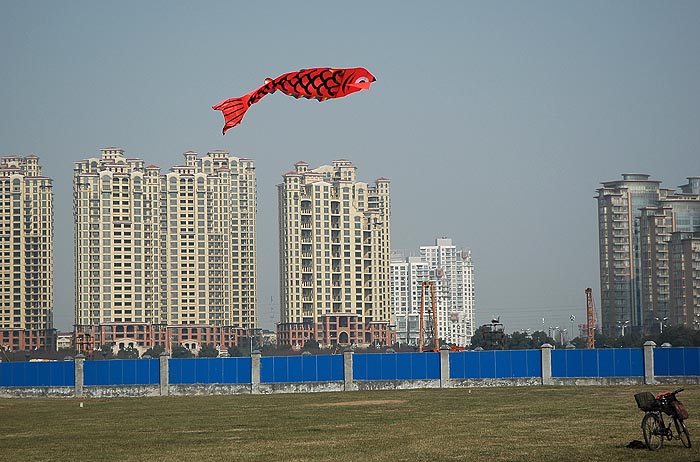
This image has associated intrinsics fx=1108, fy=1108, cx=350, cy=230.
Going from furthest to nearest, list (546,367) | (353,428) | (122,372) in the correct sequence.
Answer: (122,372), (546,367), (353,428)

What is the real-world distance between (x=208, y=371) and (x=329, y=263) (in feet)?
375

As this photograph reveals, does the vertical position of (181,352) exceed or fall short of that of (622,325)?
it falls short

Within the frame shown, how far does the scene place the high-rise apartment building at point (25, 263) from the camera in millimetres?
169125

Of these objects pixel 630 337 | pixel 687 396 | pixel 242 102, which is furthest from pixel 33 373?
pixel 630 337

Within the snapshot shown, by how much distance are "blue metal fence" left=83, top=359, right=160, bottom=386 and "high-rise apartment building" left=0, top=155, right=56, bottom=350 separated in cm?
11560

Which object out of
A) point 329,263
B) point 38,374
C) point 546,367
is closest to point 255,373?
point 38,374

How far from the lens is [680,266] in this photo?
176m

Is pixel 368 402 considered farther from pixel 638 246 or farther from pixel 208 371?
pixel 638 246

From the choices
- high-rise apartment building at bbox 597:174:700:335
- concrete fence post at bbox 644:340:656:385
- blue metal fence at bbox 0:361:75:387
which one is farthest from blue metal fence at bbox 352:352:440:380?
high-rise apartment building at bbox 597:174:700:335

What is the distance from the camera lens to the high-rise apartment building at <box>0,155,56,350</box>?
555 feet

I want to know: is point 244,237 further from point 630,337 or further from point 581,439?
point 581,439

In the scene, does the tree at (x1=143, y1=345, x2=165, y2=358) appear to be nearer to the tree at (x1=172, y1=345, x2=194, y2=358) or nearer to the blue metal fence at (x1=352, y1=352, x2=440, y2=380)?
the tree at (x1=172, y1=345, x2=194, y2=358)

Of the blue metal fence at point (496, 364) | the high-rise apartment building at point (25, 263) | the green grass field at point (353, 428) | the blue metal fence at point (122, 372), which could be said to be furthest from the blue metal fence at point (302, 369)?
the high-rise apartment building at point (25, 263)

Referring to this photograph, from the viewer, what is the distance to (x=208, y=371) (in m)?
58.6
